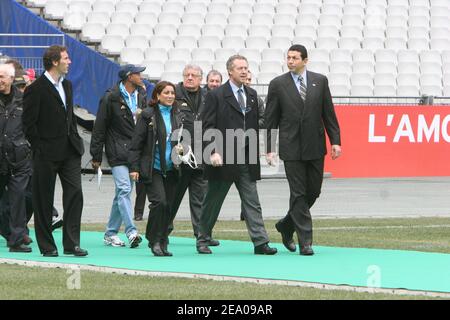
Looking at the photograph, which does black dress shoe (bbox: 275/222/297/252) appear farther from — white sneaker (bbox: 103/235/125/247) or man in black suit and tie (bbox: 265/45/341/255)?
white sneaker (bbox: 103/235/125/247)

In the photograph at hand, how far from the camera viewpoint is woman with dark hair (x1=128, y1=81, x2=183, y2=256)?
45.3ft

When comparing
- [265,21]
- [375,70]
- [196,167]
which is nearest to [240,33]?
[265,21]

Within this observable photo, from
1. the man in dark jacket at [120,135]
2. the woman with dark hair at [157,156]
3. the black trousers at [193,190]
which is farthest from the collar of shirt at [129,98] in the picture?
the woman with dark hair at [157,156]

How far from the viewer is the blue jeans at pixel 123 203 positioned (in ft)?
48.8

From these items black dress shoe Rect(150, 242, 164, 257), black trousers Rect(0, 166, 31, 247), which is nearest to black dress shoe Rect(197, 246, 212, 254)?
black dress shoe Rect(150, 242, 164, 257)

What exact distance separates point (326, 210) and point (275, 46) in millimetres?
12792

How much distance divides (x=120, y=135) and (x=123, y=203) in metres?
0.80

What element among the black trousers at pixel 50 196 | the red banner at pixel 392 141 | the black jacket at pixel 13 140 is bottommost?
the red banner at pixel 392 141

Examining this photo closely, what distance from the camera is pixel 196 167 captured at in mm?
14734

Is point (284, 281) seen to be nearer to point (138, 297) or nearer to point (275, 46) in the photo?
point (138, 297)

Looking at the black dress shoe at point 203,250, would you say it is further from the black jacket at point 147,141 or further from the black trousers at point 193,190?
the black jacket at point 147,141

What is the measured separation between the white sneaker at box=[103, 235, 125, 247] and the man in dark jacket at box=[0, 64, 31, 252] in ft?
3.27

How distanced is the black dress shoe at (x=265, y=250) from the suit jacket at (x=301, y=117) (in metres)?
0.96

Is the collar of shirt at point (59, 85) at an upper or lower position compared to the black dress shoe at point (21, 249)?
upper
